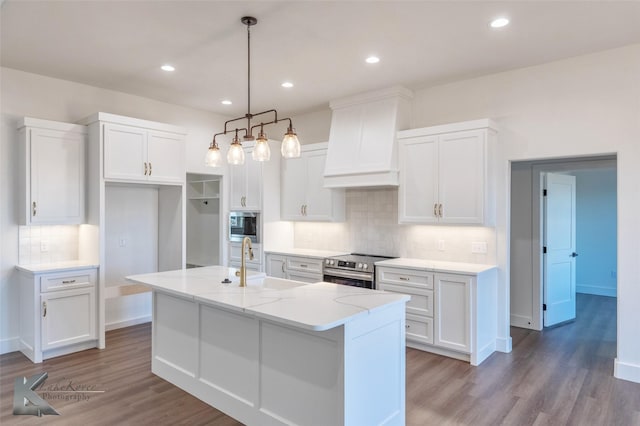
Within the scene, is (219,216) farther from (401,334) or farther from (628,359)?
(628,359)

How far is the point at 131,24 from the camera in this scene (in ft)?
10.2

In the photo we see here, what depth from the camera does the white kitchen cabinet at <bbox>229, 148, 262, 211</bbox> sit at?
5652 millimetres

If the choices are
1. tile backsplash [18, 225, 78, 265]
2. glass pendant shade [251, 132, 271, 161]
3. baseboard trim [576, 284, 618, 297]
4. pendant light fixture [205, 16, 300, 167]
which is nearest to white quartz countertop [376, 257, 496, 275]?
pendant light fixture [205, 16, 300, 167]

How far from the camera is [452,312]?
3.95m

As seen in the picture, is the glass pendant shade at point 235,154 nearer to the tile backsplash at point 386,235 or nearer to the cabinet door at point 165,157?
the cabinet door at point 165,157

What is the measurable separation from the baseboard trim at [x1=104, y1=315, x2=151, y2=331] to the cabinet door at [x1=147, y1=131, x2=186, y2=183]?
6.24 feet

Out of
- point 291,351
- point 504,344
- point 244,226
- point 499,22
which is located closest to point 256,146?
point 291,351

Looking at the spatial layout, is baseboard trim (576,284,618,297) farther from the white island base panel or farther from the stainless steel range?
the white island base panel

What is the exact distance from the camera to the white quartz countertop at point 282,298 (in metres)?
2.16

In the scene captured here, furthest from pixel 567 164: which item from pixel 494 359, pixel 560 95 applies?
pixel 494 359

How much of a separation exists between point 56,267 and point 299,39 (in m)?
3.31

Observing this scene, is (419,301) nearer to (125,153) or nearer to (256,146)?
(256,146)

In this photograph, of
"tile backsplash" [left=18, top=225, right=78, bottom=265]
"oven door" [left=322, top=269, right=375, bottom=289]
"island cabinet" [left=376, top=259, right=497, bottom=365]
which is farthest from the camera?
"oven door" [left=322, top=269, right=375, bottom=289]

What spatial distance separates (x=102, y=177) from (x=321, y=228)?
2886mm
